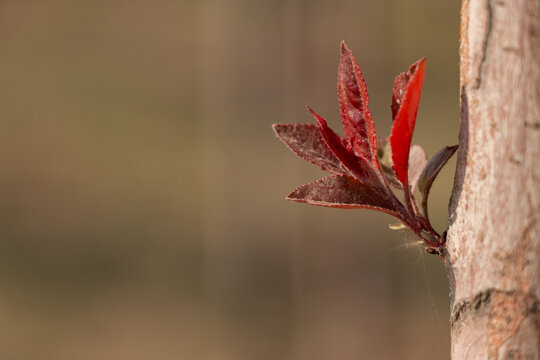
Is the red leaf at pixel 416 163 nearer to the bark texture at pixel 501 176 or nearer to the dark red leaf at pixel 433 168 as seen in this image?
the dark red leaf at pixel 433 168

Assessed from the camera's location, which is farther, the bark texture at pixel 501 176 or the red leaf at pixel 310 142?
the red leaf at pixel 310 142

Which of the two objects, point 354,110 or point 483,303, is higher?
point 354,110

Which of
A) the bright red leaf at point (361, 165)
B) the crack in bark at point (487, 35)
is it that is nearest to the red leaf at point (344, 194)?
the bright red leaf at point (361, 165)

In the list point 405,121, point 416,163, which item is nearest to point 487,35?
point 405,121

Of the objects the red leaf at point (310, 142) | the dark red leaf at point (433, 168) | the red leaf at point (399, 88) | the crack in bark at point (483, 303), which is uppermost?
the red leaf at point (399, 88)

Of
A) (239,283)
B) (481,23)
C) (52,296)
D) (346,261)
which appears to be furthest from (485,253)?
(52,296)

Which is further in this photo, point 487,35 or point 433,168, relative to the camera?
point 433,168

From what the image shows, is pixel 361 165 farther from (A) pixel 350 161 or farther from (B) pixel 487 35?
(B) pixel 487 35
